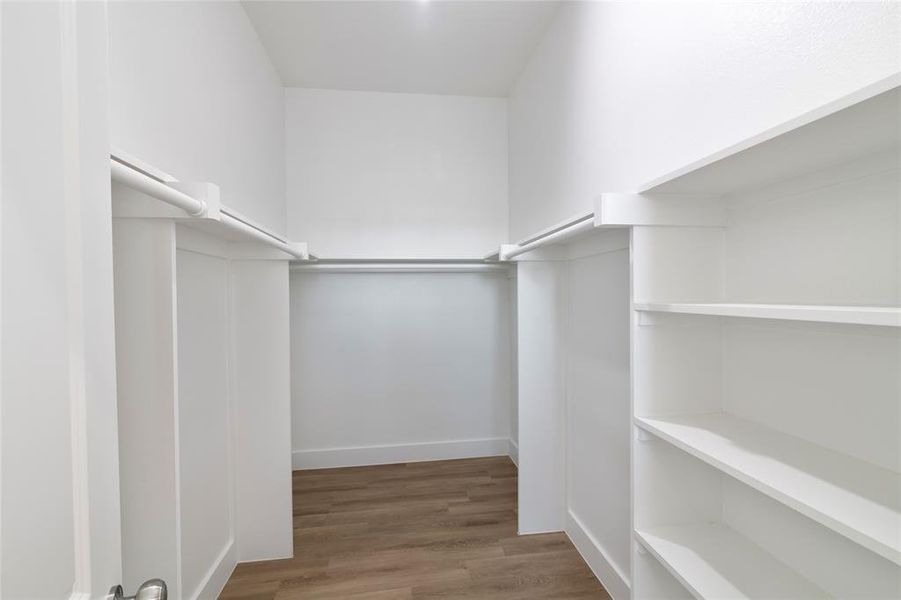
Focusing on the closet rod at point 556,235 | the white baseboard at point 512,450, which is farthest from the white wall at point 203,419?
the white baseboard at point 512,450

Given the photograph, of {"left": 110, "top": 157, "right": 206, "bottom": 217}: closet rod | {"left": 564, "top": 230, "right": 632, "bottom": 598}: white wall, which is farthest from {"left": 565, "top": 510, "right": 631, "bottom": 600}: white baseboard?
{"left": 110, "top": 157, "right": 206, "bottom": 217}: closet rod

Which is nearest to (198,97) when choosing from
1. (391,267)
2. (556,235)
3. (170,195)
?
(170,195)

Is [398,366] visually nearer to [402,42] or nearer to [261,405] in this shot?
[261,405]

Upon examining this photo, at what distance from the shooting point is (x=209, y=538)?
1.60 meters

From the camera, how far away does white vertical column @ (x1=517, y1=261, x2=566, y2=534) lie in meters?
2.05

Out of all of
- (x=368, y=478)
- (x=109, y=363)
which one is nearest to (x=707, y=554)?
(x=109, y=363)

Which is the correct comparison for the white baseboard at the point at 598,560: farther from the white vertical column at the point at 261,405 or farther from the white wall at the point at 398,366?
the white vertical column at the point at 261,405

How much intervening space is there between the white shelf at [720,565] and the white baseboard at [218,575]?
1.55 metres

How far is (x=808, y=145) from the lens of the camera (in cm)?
70

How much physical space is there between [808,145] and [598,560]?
1.73m

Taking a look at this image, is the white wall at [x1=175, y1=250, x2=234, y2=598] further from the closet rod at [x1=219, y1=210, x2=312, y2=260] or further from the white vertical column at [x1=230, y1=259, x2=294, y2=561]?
the closet rod at [x1=219, y1=210, x2=312, y2=260]

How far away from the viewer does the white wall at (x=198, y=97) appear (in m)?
1.08

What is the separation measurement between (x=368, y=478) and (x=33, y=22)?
270 centimetres

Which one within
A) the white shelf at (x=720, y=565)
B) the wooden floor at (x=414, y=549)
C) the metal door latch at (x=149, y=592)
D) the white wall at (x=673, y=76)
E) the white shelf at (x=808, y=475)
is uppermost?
the white wall at (x=673, y=76)
